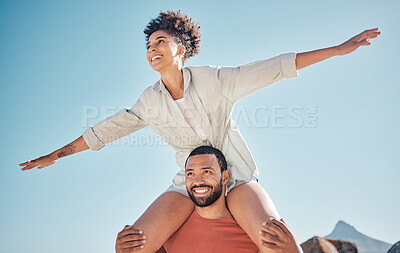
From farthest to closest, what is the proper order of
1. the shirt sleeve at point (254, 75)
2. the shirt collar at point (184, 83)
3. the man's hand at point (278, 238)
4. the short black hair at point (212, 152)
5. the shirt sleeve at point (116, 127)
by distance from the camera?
1. the shirt sleeve at point (116, 127)
2. the shirt collar at point (184, 83)
3. the short black hair at point (212, 152)
4. the shirt sleeve at point (254, 75)
5. the man's hand at point (278, 238)

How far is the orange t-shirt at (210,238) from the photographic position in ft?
11.7

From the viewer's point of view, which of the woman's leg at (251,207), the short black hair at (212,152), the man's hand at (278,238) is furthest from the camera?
the short black hair at (212,152)

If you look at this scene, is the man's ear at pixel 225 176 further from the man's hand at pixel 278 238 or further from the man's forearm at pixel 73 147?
the man's forearm at pixel 73 147

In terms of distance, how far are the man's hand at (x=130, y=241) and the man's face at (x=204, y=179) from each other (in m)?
0.64

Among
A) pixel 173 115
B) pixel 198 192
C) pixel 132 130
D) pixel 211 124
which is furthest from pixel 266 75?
pixel 132 130

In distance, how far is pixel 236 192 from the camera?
12.0 feet

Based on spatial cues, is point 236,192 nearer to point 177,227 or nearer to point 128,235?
point 177,227

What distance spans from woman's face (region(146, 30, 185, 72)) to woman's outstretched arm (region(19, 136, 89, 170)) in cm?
137

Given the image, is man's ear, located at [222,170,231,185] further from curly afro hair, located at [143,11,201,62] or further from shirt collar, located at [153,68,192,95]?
curly afro hair, located at [143,11,201,62]

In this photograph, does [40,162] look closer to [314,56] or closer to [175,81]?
[175,81]

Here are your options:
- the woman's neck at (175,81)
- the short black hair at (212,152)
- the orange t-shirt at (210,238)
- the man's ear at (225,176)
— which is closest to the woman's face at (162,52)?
the woman's neck at (175,81)

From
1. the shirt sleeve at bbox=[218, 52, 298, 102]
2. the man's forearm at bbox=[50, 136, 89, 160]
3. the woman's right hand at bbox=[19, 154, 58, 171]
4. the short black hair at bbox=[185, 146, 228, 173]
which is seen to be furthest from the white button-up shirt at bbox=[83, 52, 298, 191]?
the woman's right hand at bbox=[19, 154, 58, 171]

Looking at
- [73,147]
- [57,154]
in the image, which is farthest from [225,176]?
[57,154]

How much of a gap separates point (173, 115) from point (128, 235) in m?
1.31
